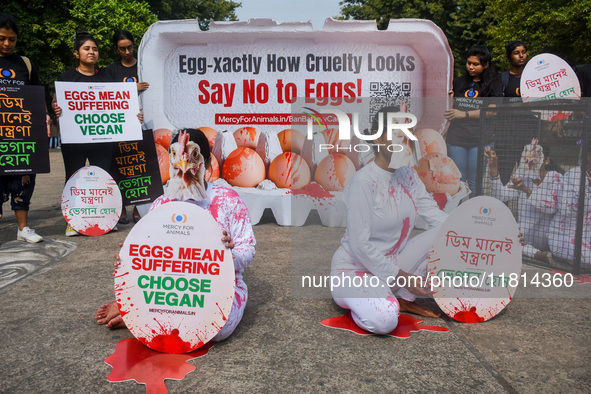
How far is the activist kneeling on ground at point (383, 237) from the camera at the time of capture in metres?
2.97

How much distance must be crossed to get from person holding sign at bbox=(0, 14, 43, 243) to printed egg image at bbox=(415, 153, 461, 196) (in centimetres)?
378

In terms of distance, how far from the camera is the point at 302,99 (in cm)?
574

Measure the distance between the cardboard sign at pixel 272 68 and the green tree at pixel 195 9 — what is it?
2492 cm

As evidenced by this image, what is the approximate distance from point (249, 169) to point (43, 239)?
2.20m

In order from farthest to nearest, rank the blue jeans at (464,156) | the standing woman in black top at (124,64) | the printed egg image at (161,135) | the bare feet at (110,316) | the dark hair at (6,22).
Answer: the printed egg image at (161,135) → the standing woman in black top at (124,64) → the blue jeans at (464,156) → the dark hair at (6,22) → the bare feet at (110,316)

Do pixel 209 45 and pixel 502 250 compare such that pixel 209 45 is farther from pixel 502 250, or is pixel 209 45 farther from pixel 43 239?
pixel 502 250

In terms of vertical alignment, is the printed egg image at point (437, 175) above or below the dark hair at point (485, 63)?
below

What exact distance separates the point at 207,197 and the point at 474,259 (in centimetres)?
159

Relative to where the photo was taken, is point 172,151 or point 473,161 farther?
point 473,161

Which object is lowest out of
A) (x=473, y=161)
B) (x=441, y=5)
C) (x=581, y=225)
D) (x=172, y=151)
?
(x=581, y=225)

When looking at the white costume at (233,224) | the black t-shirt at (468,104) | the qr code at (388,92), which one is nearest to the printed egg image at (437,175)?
the white costume at (233,224)

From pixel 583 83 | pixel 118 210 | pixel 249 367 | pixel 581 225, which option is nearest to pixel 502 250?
pixel 581 225

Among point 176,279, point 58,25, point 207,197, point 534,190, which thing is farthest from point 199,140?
point 58,25

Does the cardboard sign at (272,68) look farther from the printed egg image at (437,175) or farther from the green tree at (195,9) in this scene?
the green tree at (195,9)
